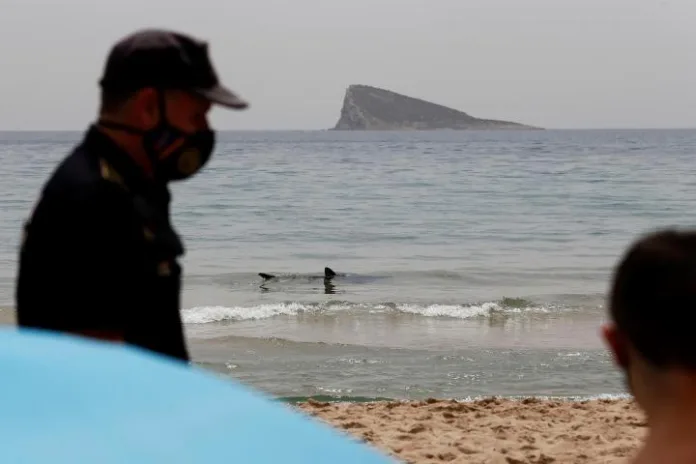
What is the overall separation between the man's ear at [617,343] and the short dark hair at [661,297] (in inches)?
1.6

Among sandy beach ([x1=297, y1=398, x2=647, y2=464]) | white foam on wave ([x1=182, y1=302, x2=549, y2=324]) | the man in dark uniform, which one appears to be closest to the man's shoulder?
the man in dark uniform

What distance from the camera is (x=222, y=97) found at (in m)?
2.78

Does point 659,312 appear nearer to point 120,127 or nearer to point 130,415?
point 130,415

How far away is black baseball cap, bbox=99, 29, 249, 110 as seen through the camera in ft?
8.94

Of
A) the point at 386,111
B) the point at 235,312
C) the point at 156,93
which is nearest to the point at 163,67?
the point at 156,93

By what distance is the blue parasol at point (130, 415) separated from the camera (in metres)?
1.98

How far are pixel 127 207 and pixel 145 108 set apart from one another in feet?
1.07

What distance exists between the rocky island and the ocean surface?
142 metres

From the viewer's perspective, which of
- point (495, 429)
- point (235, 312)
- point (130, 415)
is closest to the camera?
point (130, 415)

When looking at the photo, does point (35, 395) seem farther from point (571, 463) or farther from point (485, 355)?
point (485, 355)

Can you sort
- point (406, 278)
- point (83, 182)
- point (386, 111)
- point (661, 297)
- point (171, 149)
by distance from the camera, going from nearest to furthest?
point (661, 297) → point (83, 182) → point (171, 149) → point (406, 278) → point (386, 111)

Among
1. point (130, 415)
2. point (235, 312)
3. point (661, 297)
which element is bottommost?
point (235, 312)

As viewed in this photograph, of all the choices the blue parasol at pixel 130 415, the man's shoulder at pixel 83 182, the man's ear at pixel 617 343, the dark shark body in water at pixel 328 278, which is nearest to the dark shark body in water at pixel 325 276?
the dark shark body in water at pixel 328 278

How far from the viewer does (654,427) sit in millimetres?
2010
